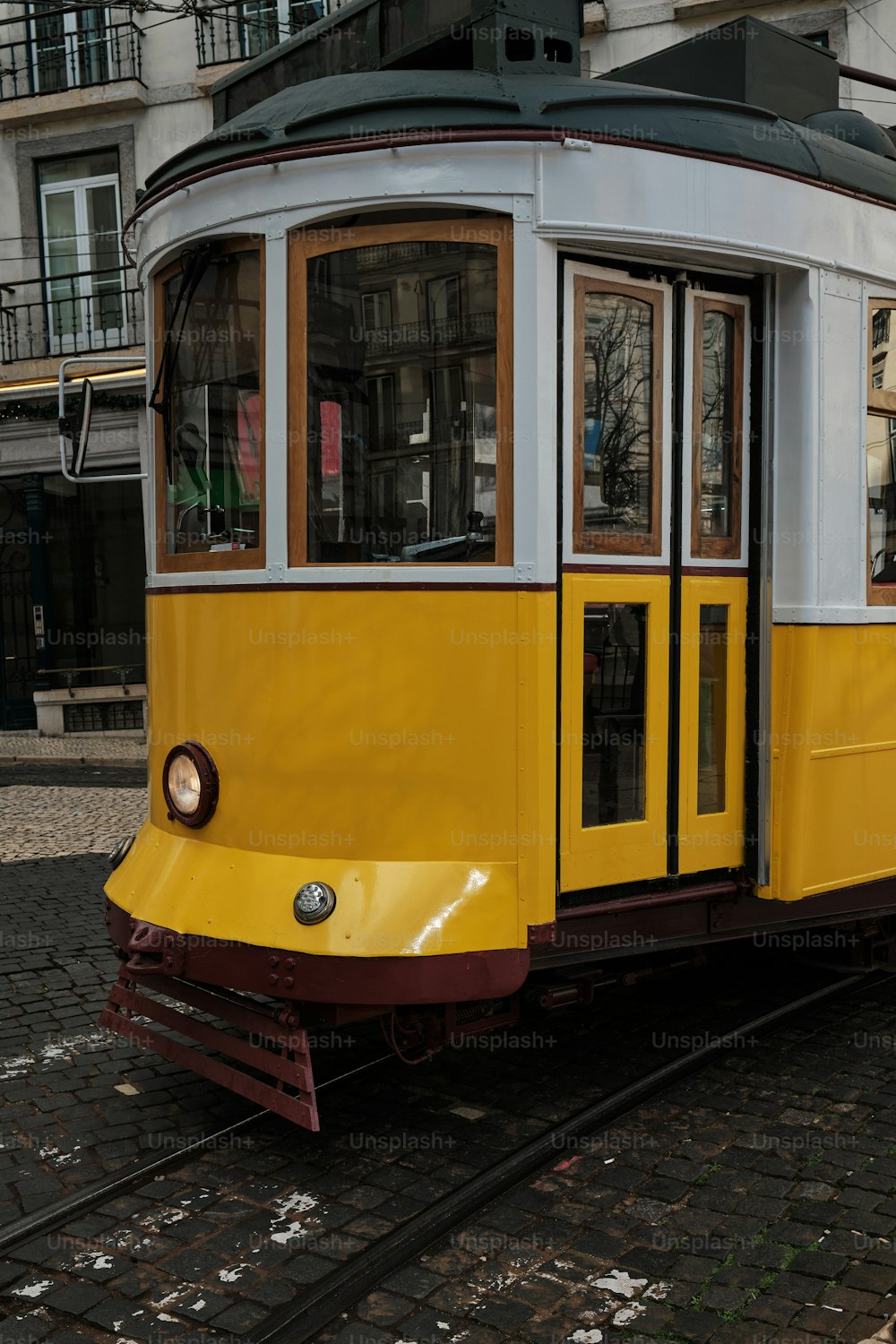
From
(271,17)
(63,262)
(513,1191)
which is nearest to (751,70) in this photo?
(513,1191)

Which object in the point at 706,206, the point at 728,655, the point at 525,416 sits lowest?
the point at 728,655

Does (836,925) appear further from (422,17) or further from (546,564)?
(422,17)

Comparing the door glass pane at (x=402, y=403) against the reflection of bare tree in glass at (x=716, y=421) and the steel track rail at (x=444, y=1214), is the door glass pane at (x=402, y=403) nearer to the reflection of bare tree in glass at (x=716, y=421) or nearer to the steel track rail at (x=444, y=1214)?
the reflection of bare tree in glass at (x=716, y=421)

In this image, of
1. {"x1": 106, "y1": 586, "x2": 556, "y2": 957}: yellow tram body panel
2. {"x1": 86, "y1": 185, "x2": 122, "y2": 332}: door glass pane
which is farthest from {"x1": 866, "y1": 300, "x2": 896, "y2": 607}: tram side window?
{"x1": 86, "y1": 185, "x2": 122, "y2": 332}: door glass pane

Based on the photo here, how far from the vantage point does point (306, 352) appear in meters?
4.11

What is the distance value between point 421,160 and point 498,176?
252 millimetres

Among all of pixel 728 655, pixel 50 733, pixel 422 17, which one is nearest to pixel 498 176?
pixel 422 17

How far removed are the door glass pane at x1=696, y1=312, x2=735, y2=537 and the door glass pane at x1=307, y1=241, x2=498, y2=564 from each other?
914mm

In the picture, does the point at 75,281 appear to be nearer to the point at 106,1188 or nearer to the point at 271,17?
the point at 271,17

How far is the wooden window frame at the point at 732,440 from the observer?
14.6 feet

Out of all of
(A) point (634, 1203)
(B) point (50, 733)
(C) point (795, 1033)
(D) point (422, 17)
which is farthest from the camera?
(B) point (50, 733)

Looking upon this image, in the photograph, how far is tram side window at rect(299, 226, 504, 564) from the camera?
13.2 feet

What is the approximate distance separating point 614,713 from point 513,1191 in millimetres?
1603

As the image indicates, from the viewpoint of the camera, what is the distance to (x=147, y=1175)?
13.3ft
